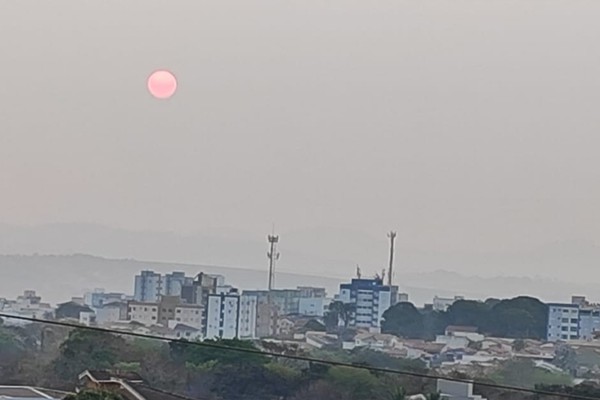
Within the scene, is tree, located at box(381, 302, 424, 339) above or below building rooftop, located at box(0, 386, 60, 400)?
above

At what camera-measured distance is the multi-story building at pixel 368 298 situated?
1644 cm

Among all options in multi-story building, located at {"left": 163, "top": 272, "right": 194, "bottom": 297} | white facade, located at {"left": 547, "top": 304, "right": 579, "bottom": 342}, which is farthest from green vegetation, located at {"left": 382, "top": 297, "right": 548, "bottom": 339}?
multi-story building, located at {"left": 163, "top": 272, "right": 194, "bottom": 297}

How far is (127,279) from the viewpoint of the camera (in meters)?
16.2

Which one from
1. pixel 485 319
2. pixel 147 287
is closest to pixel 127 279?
pixel 147 287

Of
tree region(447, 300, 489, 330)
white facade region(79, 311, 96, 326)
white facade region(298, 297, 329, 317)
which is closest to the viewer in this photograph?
white facade region(79, 311, 96, 326)

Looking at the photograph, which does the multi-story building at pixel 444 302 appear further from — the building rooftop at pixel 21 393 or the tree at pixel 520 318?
the building rooftop at pixel 21 393

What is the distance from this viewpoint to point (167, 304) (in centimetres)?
1600

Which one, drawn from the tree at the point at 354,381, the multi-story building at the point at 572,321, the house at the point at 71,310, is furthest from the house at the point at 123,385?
the multi-story building at the point at 572,321

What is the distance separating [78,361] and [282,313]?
5.04m

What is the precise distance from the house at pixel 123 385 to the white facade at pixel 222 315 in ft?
12.5

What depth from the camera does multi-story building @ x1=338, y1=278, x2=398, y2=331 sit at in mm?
16438

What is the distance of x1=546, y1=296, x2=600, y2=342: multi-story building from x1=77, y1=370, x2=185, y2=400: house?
687 cm

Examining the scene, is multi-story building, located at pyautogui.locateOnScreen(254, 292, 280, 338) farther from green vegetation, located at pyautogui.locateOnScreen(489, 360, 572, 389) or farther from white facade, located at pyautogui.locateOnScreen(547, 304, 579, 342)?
white facade, located at pyautogui.locateOnScreen(547, 304, 579, 342)

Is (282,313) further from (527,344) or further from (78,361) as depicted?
(78,361)
